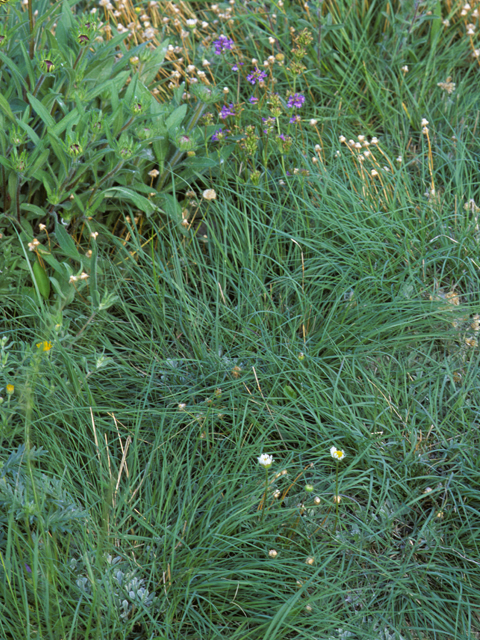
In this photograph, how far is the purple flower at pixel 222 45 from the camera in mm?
2691

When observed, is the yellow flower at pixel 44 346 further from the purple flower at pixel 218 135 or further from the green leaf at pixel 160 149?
the purple flower at pixel 218 135

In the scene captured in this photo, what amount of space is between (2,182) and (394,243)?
1.45m

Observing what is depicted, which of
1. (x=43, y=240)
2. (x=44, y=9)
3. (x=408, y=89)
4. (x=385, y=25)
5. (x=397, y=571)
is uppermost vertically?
(x=44, y=9)

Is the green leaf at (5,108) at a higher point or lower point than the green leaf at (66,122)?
higher

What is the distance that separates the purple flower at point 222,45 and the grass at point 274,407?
0.39 m

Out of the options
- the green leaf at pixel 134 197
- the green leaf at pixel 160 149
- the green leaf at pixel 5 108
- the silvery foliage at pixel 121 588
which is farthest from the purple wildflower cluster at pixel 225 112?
the silvery foliage at pixel 121 588

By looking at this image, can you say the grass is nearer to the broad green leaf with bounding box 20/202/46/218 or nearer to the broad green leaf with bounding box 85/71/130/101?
the broad green leaf with bounding box 20/202/46/218

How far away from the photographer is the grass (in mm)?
1491

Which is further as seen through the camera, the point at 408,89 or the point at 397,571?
the point at 408,89

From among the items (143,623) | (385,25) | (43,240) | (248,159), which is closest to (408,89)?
(385,25)

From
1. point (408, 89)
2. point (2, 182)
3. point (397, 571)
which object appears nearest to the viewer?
point (397, 571)

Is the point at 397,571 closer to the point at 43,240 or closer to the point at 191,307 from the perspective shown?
the point at 191,307

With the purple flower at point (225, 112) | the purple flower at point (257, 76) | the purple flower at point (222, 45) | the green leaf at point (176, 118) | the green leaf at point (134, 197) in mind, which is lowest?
the green leaf at point (134, 197)

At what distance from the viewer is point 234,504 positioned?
166 cm
